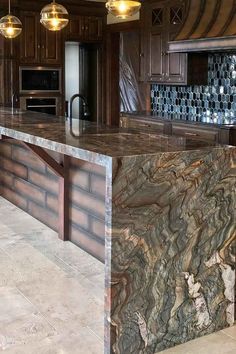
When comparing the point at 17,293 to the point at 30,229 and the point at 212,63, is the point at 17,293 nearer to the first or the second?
the point at 30,229

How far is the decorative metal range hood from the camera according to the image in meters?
5.63

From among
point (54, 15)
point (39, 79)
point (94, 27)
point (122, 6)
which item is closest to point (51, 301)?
point (122, 6)

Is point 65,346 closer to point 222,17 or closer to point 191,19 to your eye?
point 222,17

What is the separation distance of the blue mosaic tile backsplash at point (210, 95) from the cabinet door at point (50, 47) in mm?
1644

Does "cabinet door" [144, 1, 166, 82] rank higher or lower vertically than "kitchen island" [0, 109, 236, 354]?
higher

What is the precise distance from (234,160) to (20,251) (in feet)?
6.75

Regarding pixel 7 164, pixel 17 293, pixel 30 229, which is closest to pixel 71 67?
pixel 7 164

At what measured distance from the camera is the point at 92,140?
3064 mm

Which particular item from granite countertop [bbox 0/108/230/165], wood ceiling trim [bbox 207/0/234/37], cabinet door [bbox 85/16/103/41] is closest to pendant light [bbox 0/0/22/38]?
granite countertop [bbox 0/108/230/165]

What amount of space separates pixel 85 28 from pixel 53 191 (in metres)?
4.58

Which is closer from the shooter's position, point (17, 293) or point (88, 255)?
point (17, 293)

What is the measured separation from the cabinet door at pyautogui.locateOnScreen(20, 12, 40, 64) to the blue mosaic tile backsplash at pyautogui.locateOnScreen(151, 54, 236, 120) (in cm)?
190

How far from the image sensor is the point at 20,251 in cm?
416

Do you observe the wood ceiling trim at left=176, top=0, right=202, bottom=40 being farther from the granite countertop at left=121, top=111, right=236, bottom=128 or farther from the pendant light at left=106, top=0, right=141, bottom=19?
the pendant light at left=106, top=0, right=141, bottom=19
